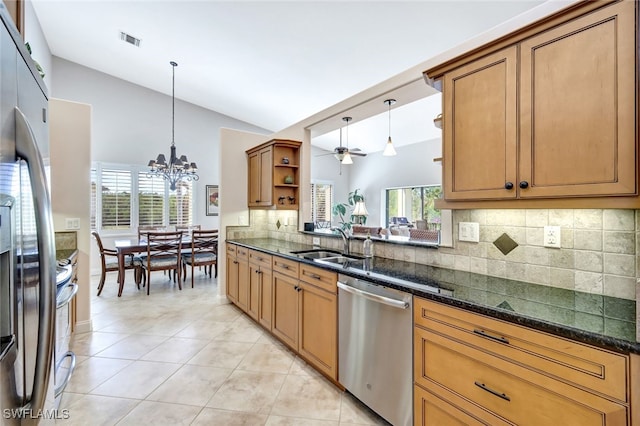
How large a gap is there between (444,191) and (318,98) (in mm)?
3911

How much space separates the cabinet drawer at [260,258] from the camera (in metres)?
3.07

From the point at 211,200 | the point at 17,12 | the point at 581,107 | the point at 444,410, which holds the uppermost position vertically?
the point at 17,12

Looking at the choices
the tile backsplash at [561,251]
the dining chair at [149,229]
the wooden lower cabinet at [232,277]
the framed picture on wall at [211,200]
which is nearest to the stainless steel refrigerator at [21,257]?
the tile backsplash at [561,251]

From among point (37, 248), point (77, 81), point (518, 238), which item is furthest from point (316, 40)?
point (77, 81)

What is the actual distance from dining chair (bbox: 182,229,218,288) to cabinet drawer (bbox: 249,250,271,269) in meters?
1.97

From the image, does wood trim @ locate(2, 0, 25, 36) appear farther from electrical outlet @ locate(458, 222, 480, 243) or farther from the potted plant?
the potted plant

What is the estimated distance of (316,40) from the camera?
3.53 meters

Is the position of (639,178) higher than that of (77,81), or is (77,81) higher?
(77,81)

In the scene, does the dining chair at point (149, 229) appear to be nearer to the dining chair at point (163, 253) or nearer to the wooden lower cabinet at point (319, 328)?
the dining chair at point (163, 253)

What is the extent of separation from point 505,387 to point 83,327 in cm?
389

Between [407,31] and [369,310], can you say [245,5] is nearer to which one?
[407,31]

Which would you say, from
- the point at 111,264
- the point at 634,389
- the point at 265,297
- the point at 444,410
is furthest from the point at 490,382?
the point at 111,264

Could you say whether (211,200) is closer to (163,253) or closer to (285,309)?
(163,253)

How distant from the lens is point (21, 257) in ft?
2.40
